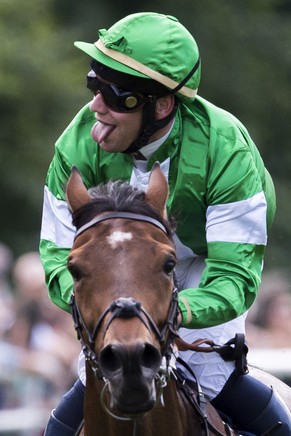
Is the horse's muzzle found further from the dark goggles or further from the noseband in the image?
the dark goggles

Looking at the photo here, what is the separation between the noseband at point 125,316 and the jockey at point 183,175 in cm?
44

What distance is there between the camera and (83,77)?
20.5 metres

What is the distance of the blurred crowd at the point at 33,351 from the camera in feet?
40.2

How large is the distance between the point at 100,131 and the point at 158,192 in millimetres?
710

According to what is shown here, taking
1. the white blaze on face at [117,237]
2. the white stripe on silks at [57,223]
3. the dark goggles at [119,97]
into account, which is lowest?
the white stripe on silks at [57,223]

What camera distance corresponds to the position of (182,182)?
719 cm

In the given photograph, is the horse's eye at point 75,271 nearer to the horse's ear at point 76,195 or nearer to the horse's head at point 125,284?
the horse's head at point 125,284

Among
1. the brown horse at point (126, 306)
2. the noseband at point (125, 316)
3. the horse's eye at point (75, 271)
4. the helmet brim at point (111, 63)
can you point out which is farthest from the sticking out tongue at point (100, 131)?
the horse's eye at point (75, 271)

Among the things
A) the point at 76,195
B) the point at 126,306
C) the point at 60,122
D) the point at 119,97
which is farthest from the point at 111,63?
the point at 60,122

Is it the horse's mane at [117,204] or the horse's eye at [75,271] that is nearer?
the horse's eye at [75,271]

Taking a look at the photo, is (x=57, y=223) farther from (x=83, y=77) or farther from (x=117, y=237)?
(x=83, y=77)

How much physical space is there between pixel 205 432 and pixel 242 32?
16948 mm

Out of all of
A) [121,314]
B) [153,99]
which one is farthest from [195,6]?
[121,314]

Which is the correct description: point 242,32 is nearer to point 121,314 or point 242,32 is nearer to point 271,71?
point 271,71
